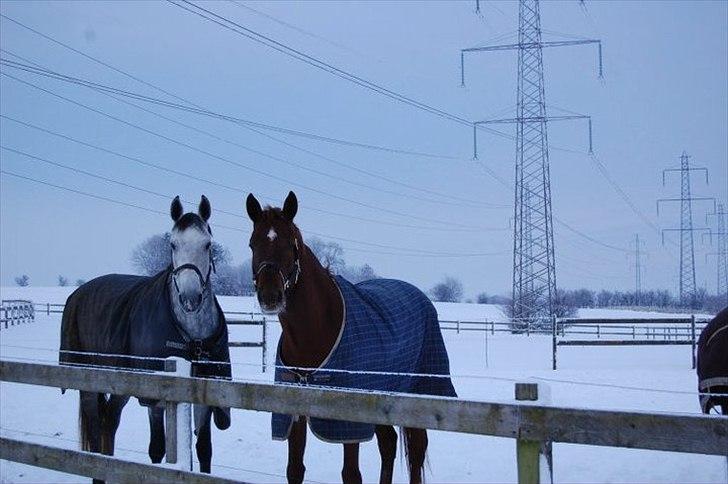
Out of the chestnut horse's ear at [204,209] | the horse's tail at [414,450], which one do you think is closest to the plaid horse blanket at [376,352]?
the horse's tail at [414,450]

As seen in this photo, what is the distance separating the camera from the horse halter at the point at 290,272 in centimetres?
474

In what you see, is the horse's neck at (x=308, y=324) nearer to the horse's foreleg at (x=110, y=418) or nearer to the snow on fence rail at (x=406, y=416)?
the snow on fence rail at (x=406, y=416)

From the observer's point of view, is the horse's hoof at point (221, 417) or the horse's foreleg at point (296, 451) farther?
the horse's hoof at point (221, 417)

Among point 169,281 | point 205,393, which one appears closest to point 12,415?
point 169,281

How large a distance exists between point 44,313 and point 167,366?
132ft

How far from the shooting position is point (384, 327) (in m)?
5.50

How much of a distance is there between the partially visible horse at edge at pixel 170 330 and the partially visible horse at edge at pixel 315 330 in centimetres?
79

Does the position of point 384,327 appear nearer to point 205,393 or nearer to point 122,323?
point 205,393

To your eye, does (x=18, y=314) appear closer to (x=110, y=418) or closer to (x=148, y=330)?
(x=110, y=418)

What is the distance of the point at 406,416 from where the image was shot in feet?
10.5

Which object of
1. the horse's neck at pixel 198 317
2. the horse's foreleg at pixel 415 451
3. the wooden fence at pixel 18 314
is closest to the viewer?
the horse's neck at pixel 198 317

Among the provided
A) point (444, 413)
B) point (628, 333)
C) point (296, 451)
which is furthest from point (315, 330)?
point (628, 333)

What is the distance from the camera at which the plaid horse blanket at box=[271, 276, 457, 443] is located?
4.77 metres

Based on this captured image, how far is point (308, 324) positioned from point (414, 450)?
5.32ft
